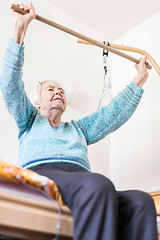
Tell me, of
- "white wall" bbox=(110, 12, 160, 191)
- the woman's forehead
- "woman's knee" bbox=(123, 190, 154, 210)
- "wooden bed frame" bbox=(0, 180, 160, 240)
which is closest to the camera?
"wooden bed frame" bbox=(0, 180, 160, 240)

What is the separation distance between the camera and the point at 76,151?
1.31m

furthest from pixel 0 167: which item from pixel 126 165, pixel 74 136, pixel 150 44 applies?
pixel 150 44

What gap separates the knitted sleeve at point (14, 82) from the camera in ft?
3.99

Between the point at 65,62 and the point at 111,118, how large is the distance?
0.85 meters

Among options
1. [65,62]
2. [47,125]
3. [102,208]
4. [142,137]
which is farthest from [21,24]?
[142,137]

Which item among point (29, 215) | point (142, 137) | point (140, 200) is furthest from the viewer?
point (142, 137)

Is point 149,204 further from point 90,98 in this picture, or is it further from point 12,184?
point 90,98

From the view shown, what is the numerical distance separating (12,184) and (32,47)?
1387 mm

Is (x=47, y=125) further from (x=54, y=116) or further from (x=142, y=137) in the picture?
(x=142, y=137)

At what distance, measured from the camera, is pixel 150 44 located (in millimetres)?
2305

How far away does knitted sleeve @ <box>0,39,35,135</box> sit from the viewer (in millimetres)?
1215

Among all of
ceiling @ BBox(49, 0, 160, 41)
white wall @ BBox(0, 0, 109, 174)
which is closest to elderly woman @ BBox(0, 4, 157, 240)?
white wall @ BBox(0, 0, 109, 174)

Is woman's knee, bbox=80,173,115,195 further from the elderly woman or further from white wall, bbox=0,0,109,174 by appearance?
white wall, bbox=0,0,109,174

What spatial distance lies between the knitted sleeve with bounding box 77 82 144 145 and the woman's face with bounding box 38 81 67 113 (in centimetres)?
13
